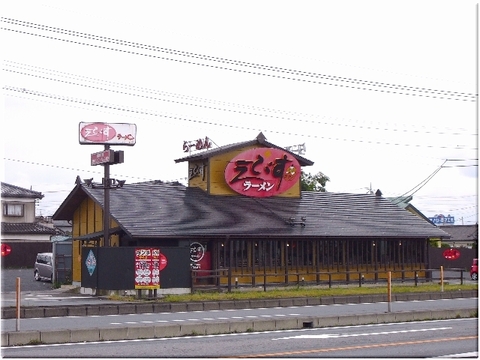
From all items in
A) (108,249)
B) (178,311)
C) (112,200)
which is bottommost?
(178,311)

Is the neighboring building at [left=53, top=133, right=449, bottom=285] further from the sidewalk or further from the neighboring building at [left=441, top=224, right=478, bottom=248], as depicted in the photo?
the neighboring building at [left=441, top=224, right=478, bottom=248]

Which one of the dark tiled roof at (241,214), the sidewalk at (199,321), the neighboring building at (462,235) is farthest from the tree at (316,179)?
the sidewalk at (199,321)

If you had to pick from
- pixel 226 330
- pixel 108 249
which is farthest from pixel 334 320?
pixel 108 249

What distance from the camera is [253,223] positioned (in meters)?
36.1

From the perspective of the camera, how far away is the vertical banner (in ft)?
89.4

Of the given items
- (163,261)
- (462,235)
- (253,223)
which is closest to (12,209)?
(253,223)

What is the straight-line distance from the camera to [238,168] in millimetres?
38469

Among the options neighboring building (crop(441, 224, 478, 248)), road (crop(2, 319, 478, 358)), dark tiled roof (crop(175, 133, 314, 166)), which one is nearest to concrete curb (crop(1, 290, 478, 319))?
road (crop(2, 319, 478, 358))

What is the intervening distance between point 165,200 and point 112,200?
111 inches

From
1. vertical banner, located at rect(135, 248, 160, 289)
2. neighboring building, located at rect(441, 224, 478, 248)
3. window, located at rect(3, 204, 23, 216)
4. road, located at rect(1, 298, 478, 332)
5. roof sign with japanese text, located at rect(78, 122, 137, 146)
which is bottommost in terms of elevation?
road, located at rect(1, 298, 478, 332)

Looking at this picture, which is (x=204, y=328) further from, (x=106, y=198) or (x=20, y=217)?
(x=20, y=217)

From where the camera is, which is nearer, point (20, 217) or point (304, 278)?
point (304, 278)

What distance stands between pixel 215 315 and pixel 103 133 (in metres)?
12.2

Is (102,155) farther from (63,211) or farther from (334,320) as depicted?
(334,320)
